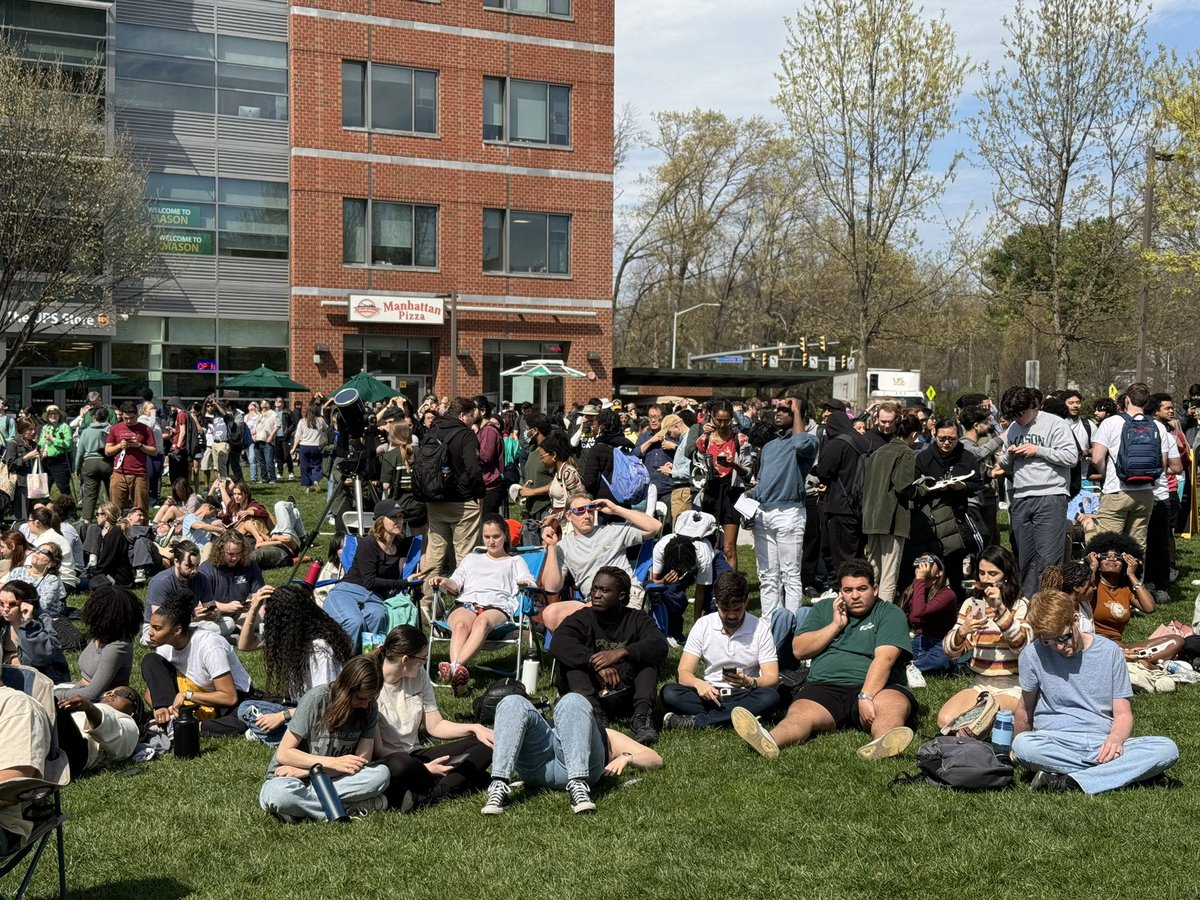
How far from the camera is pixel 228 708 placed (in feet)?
27.3

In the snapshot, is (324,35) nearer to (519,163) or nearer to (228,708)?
(519,163)

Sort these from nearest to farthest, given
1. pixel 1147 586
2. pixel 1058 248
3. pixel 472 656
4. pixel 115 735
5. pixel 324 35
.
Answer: pixel 115 735 < pixel 472 656 < pixel 1147 586 < pixel 1058 248 < pixel 324 35

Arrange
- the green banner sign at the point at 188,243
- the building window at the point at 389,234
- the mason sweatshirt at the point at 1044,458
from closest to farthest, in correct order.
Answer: the mason sweatshirt at the point at 1044,458 → the green banner sign at the point at 188,243 → the building window at the point at 389,234

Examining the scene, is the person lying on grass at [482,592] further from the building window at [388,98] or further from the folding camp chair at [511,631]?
the building window at [388,98]

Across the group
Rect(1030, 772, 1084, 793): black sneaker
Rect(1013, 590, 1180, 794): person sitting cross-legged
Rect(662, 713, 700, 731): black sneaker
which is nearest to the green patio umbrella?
Rect(662, 713, 700, 731): black sneaker

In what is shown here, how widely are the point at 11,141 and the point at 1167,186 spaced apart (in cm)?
2416

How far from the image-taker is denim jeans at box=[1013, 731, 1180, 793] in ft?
21.5

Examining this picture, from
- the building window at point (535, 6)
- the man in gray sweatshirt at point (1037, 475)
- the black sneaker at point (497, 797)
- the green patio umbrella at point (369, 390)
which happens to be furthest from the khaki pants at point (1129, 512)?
the building window at point (535, 6)

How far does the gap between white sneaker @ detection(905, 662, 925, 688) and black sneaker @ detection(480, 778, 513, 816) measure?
141 inches

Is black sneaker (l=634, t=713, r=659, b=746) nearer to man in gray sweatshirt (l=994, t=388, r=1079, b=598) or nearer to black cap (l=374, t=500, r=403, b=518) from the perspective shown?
black cap (l=374, t=500, r=403, b=518)

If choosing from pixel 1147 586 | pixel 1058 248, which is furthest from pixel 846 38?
pixel 1147 586

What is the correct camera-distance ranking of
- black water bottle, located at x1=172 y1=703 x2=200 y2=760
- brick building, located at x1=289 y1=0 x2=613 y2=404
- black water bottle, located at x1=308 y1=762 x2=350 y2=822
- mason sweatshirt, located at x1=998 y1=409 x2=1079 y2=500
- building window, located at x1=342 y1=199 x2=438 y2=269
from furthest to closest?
building window, located at x1=342 y1=199 x2=438 y2=269
brick building, located at x1=289 y1=0 x2=613 y2=404
mason sweatshirt, located at x1=998 y1=409 x2=1079 y2=500
black water bottle, located at x1=172 y1=703 x2=200 y2=760
black water bottle, located at x1=308 y1=762 x2=350 y2=822

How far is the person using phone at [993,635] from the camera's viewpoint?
314 inches

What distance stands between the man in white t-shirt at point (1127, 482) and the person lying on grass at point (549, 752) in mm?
7082
